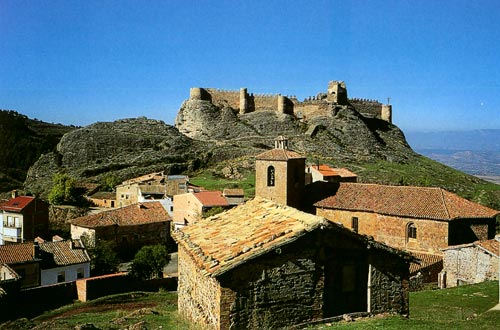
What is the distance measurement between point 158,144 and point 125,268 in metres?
39.7

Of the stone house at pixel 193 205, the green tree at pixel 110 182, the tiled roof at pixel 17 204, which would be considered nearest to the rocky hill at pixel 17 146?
the green tree at pixel 110 182

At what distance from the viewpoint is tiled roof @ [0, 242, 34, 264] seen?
30.5m

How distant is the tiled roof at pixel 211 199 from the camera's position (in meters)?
44.5

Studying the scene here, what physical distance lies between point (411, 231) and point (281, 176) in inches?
397

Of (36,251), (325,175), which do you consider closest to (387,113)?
(325,175)

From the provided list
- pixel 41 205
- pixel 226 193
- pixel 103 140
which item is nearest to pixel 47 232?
pixel 41 205

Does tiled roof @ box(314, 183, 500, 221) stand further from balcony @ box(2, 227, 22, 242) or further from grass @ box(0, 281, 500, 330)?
balcony @ box(2, 227, 22, 242)

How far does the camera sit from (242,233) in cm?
1482

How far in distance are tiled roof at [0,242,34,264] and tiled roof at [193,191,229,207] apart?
15.8m

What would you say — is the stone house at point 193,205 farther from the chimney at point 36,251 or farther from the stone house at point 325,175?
the chimney at point 36,251

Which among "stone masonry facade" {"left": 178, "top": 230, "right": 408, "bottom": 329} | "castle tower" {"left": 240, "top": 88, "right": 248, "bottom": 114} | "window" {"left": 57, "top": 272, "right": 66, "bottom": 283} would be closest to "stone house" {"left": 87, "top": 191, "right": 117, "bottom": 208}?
"window" {"left": 57, "top": 272, "right": 66, "bottom": 283}

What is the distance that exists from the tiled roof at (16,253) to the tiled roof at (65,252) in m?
0.97

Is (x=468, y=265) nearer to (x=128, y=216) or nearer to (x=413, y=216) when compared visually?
(x=413, y=216)

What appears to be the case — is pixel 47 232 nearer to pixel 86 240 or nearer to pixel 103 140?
pixel 86 240
